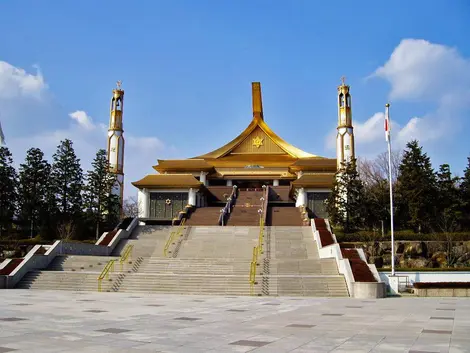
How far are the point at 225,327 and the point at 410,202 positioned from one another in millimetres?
22703

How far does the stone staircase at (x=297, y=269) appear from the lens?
16281mm

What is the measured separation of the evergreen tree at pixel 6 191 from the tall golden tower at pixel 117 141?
29.7 feet

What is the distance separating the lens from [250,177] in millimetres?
45594

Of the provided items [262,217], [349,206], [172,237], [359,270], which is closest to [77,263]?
[172,237]

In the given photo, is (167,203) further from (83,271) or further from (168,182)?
(83,271)

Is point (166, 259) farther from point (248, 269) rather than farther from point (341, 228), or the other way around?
point (341, 228)

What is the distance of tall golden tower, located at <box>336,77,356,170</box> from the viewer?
39438 millimetres

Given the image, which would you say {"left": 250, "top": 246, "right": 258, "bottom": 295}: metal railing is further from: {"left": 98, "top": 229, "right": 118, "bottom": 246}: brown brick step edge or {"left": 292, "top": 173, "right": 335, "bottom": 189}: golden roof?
{"left": 292, "top": 173, "right": 335, "bottom": 189}: golden roof

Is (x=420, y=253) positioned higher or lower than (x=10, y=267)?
higher

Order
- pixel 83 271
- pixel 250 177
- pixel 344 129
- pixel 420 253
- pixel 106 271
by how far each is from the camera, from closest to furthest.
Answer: pixel 106 271, pixel 83 271, pixel 420 253, pixel 344 129, pixel 250 177

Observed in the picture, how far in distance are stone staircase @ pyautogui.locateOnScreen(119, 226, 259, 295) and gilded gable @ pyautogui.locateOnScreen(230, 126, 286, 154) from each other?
2270cm

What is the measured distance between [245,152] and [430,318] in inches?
1543

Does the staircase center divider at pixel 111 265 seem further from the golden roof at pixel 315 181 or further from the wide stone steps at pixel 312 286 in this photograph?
the golden roof at pixel 315 181

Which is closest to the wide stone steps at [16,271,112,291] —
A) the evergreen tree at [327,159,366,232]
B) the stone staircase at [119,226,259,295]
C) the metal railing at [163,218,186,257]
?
the stone staircase at [119,226,259,295]
